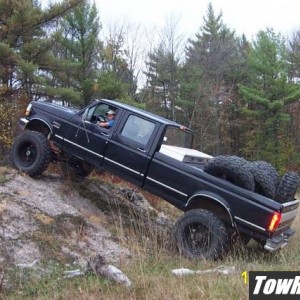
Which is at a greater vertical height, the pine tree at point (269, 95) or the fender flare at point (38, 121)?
the pine tree at point (269, 95)

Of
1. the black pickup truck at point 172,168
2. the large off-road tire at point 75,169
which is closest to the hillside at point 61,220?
the large off-road tire at point 75,169

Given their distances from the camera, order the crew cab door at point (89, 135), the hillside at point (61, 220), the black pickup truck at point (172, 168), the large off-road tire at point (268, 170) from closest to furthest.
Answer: the hillside at point (61, 220)
the black pickup truck at point (172, 168)
the large off-road tire at point (268, 170)
the crew cab door at point (89, 135)

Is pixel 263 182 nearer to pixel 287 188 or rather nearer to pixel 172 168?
pixel 287 188

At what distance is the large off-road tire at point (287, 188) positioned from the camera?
7.50 meters

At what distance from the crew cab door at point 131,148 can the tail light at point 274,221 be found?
8.12 feet

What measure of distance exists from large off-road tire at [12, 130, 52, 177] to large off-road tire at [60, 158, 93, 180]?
96 cm

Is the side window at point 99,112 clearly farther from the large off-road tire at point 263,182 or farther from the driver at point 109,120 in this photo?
the large off-road tire at point 263,182

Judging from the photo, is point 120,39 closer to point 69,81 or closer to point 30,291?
point 69,81

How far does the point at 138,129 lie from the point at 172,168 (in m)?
1.12

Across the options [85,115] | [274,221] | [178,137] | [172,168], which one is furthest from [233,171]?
[85,115]

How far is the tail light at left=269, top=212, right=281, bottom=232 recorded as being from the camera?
270 inches

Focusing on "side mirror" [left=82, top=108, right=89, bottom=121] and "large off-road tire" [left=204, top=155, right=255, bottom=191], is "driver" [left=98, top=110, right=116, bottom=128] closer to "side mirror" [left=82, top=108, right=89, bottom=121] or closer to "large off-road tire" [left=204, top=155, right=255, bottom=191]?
"side mirror" [left=82, top=108, right=89, bottom=121]

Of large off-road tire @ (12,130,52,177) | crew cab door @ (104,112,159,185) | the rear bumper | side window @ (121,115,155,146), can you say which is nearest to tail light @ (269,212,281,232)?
the rear bumper

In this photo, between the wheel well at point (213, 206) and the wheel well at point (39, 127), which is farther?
the wheel well at point (39, 127)
